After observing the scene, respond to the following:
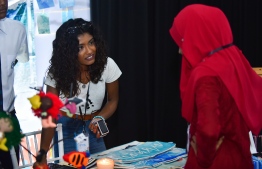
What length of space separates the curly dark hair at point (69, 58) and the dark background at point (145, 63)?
2.50 feet

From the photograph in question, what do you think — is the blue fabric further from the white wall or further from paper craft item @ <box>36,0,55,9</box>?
paper craft item @ <box>36,0,55,9</box>

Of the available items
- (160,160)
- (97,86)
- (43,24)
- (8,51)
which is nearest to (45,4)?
(43,24)

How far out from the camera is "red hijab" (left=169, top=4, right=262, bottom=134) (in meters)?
1.54

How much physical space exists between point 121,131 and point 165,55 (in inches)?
27.0

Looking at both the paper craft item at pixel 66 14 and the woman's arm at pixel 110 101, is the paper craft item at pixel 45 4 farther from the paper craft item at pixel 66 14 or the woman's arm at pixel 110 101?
the woman's arm at pixel 110 101

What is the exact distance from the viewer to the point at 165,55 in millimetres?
3318

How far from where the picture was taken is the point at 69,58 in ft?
7.43

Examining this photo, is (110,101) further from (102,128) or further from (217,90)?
(217,90)

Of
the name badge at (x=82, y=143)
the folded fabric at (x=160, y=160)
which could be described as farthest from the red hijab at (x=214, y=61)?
the name badge at (x=82, y=143)

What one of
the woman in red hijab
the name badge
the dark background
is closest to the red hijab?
the woman in red hijab

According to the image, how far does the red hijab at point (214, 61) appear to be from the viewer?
5.07 ft

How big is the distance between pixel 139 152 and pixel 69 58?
653 millimetres

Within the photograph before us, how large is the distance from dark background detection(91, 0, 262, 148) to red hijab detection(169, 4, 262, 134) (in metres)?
1.49

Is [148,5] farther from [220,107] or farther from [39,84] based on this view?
[220,107]
